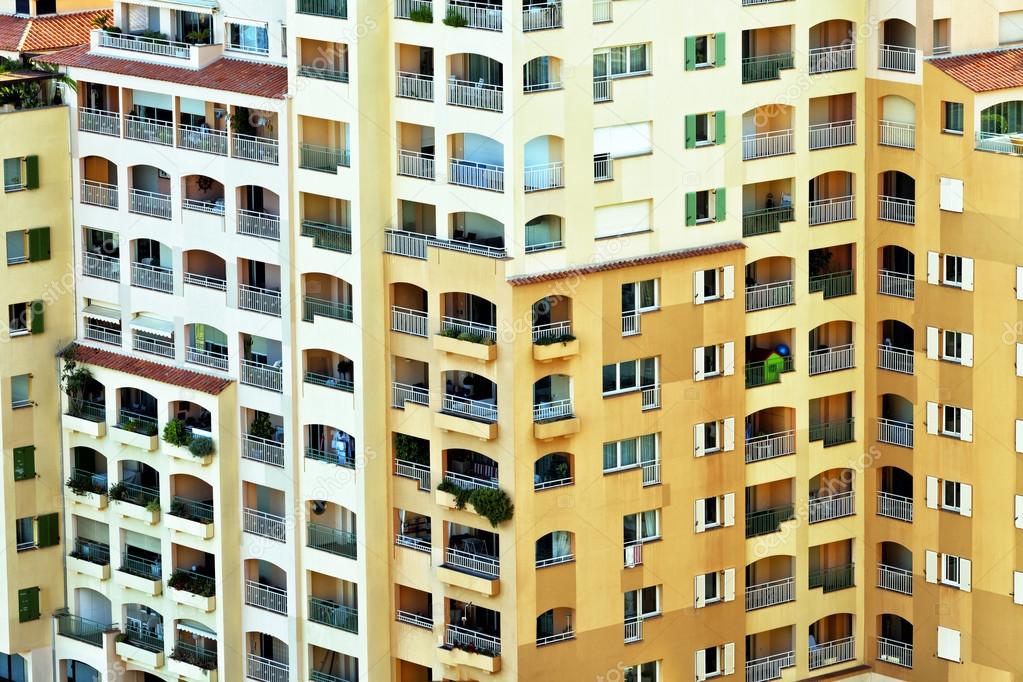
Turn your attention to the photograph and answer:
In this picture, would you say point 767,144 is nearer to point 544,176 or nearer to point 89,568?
point 544,176

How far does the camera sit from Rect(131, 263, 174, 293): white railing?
101250 millimetres

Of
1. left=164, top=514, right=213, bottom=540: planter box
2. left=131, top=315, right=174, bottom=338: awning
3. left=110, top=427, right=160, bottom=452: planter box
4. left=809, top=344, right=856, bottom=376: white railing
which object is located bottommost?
left=164, top=514, right=213, bottom=540: planter box

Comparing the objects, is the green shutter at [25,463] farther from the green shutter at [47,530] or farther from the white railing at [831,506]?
the white railing at [831,506]

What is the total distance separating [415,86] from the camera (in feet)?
308

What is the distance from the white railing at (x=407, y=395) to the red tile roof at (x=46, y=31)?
19.5 metres

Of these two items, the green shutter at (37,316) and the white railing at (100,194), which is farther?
the green shutter at (37,316)

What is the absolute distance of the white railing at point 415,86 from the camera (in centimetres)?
9338

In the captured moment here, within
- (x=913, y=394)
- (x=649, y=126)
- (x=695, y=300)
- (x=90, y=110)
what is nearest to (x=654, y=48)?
(x=649, y=126)

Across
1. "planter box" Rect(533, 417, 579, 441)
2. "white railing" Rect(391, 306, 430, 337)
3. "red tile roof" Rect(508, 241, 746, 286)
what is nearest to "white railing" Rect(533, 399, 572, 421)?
"planter box" Rect(533, 417, 579, 441)

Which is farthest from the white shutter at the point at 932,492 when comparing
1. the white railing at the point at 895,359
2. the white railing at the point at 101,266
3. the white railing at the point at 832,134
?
the white railing at the point at 101,266

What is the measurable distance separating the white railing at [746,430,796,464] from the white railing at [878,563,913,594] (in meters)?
5.37

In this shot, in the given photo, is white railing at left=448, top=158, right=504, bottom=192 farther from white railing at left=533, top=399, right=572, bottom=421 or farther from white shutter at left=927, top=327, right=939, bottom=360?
white shutter at left=927, top=327, right=939, bottom=360

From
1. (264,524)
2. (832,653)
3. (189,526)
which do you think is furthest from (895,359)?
(189,526)

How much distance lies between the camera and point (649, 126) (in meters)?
94.1
